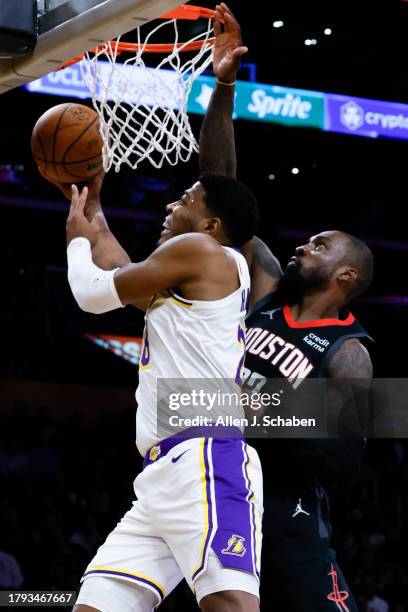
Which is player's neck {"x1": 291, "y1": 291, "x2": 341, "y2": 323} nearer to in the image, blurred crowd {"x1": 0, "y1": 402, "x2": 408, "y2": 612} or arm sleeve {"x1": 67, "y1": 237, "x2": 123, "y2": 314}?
arm sleeve {"x1": 67, "y1": 237, "x2": 123, "y2": 314}

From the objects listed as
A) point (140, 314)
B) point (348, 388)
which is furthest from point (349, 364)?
point (140, 314)

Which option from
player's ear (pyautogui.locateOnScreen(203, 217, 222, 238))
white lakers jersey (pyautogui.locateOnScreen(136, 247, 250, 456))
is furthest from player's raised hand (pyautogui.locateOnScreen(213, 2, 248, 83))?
white lakers jersey (pyautogui.locateOnScreen(136, 247, 250, 456))

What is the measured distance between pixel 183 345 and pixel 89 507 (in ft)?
19.1

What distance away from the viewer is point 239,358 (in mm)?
3217

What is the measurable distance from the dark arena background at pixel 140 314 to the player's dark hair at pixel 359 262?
4082 millimetres

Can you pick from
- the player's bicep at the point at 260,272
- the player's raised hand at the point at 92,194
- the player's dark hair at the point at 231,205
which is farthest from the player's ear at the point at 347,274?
the player's raised hand at the point at 92,194

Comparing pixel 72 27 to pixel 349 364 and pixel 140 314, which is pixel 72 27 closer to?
pixel 349 364

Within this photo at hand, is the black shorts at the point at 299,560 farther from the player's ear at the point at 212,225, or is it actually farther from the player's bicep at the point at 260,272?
the player's ear at the point at 212,225

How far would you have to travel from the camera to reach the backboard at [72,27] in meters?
2.98

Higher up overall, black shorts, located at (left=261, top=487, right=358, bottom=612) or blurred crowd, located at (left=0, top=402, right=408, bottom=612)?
black shorts, located at (left=261, top=487, right=358, bottom=612)

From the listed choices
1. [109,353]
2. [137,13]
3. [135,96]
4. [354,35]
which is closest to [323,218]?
[109,353]

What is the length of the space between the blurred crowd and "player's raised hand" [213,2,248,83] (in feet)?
14.3

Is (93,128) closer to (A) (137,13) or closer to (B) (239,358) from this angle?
(A) (137,13)

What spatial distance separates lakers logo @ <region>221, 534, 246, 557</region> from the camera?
286 cm
